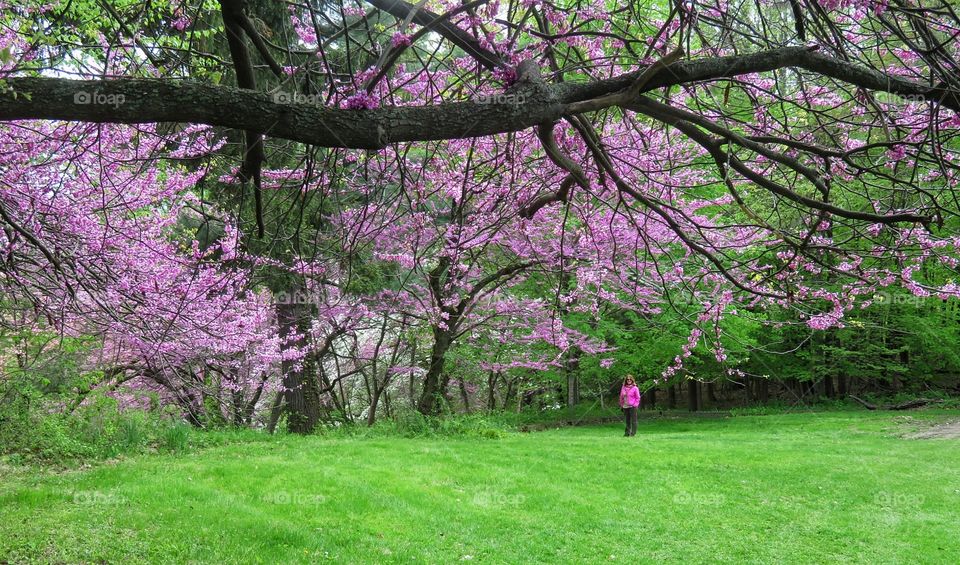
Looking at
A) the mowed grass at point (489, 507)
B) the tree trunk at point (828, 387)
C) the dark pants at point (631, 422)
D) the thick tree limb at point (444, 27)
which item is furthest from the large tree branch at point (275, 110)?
the tree trunk at point (828, 387)

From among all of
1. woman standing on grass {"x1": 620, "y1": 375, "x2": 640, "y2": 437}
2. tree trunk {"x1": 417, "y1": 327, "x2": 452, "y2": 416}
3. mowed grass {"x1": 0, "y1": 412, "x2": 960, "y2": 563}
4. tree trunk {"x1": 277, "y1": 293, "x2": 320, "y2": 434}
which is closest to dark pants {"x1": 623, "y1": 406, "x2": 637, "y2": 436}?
woman standing on grass {"x1": 620, "y1": 375, "x2": 640, "y2": 437}

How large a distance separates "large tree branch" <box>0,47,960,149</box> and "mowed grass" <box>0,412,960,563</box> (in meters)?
3.56

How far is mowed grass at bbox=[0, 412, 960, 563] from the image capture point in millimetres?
5152

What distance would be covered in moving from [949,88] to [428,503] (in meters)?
5.53

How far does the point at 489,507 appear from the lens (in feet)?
22.1

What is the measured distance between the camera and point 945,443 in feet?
36.3

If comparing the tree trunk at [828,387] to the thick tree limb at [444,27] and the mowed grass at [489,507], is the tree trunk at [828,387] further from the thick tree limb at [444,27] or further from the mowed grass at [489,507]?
the thick tree limb at [444,27]

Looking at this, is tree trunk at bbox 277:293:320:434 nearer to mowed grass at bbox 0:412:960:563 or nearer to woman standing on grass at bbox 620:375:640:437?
mowed grass at bbox 0:412:960:563

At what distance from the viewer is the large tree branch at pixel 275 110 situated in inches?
87.4

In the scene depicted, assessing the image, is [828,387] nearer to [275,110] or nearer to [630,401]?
[630,401]

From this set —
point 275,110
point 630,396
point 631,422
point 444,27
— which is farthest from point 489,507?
point 631,422

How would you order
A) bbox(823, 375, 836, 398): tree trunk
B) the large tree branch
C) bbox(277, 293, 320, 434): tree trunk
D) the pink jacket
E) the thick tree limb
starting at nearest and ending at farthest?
the large tree branch < the thick tree limb < bbox(277, 293, 320, 434): tree trunk < the pink jacket < bbox(823, 375, 836, 398): tree trunk

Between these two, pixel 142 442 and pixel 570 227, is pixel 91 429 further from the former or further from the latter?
pixel 570 227

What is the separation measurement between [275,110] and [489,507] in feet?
17.5
